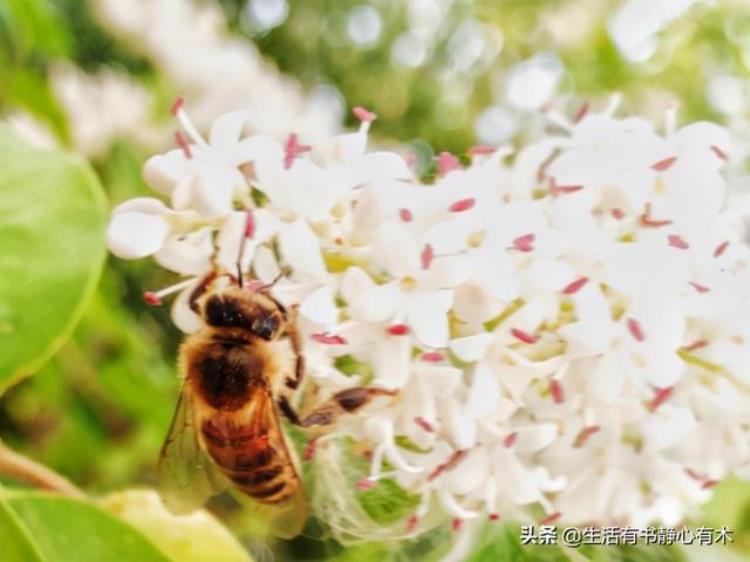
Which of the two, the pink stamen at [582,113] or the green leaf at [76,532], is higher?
the pink stamen at [582,113]

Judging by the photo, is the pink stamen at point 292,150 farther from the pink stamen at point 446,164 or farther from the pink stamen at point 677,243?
the pink stamen at point 677,243

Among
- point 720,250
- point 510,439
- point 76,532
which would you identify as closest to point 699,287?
point 720,250

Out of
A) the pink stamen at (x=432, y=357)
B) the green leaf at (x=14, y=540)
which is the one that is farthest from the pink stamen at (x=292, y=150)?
the green leaf at (x=14, y=540)

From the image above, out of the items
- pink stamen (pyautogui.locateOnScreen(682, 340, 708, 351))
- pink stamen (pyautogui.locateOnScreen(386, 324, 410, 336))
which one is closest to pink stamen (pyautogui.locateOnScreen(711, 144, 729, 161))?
pink stamen (pyautogui.locateOnScreen(682, 340, 708, 351))

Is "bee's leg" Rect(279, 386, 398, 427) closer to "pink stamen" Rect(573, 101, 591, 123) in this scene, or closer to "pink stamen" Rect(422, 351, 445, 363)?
"pink stamen" Rect(422, 351, 445, 363)

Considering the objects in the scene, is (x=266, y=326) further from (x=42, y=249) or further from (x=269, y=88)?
(x=269, y=88)

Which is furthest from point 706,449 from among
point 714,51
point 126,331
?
point 714,51

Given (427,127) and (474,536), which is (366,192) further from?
(427,127)
